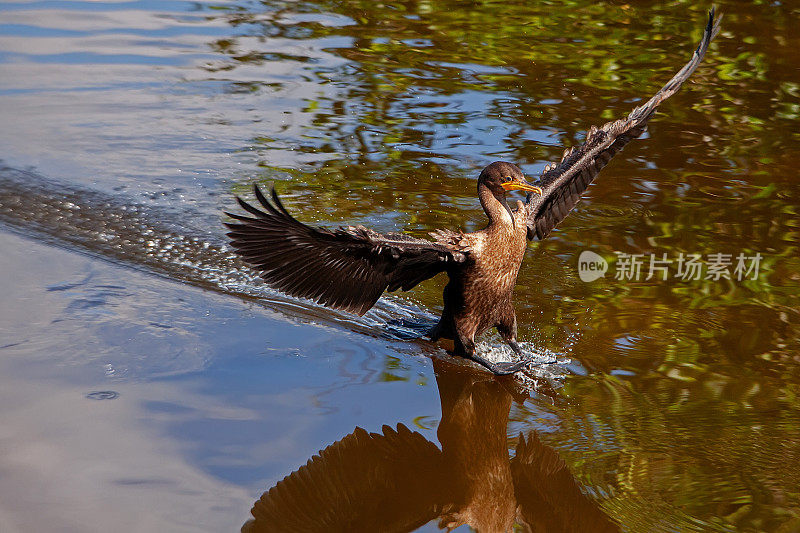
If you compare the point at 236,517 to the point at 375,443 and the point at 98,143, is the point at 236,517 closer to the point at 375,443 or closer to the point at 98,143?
the point at 375,443

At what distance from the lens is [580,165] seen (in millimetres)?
4809

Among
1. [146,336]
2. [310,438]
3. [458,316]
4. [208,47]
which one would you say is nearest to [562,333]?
[458,316]

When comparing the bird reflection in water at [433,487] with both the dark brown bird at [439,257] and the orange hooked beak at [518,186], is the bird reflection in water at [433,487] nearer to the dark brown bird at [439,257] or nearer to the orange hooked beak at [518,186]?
the dark brown bird at [439,257]

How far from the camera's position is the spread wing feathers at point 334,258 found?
3.91 m

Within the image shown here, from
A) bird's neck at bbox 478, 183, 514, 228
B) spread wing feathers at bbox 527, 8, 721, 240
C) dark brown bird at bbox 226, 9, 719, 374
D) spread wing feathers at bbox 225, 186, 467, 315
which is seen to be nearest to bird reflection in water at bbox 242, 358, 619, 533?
dark brown bird at bbox 226, 9, 719, 374

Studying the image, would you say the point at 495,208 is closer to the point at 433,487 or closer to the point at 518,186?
the point at 518,186

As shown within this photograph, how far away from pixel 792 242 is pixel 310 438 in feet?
11.3

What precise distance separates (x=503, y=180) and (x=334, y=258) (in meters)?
0.89

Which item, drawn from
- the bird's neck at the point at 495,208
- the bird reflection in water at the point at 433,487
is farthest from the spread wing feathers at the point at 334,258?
the bird reflection in water at the point at 433,487

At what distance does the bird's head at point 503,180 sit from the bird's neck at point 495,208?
17 millimetres

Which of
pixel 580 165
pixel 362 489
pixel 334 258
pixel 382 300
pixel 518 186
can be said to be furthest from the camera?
pixel 382 300

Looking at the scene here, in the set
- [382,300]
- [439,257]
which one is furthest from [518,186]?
[382,300]

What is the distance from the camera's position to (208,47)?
9.28 m

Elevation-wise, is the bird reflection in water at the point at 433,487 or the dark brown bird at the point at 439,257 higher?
the dark brown bird at the point at 439,257
